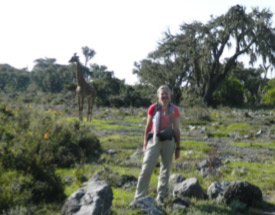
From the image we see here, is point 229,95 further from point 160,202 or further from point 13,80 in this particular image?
point 13,80

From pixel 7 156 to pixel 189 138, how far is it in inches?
371

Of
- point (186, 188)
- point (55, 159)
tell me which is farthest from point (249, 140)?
point (186, 188)

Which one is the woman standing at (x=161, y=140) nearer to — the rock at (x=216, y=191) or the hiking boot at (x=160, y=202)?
the hiking boot at (x=160, y=202)

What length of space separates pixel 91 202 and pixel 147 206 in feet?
2.98

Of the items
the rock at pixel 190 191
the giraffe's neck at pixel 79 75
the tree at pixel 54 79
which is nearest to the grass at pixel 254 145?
the rock at pixel 190 191

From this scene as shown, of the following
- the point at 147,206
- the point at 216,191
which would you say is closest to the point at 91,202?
the point at 147,206

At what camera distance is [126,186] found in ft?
28.0

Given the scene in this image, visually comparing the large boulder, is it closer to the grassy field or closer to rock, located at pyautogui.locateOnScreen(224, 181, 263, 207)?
the grassy field

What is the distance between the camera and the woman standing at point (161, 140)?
23.0 ft

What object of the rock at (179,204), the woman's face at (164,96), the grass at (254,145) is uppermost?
the woman's face at (164,96)

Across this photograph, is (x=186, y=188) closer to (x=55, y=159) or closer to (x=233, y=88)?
(x=55, y=159)

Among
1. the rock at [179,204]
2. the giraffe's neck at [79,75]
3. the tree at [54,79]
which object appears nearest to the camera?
the rock at [179,204]

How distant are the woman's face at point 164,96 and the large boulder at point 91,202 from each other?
5.24 feet

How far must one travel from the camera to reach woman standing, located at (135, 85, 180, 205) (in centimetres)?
702
